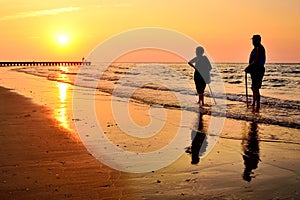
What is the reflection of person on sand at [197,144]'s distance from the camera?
278 inches

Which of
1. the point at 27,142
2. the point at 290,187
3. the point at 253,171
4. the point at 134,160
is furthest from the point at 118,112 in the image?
the point at 290,187

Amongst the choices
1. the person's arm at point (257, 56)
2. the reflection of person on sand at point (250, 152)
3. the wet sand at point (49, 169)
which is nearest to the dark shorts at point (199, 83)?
the person's arm at point (257, 56)

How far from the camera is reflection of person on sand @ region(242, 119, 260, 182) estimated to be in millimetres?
5980

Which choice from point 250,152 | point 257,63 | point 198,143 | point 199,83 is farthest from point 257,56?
point 250,152

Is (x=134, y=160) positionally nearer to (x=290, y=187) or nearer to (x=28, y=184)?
(x=28, y=184)

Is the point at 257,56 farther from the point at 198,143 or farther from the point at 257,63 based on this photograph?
the point at 198,143

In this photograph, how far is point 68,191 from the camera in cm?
486

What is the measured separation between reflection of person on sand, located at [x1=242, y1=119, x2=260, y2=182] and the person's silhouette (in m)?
0.78

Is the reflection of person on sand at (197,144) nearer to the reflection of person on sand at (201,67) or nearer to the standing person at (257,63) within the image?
the standing person at (257,63)

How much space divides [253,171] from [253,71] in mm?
8698

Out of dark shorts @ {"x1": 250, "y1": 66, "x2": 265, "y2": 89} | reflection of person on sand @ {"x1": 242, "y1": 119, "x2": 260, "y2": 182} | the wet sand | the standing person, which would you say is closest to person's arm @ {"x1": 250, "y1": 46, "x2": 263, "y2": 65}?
the standing person

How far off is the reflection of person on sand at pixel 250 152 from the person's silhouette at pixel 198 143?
0.78 m

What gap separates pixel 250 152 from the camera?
24.2 feet

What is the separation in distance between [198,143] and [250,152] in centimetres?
126
